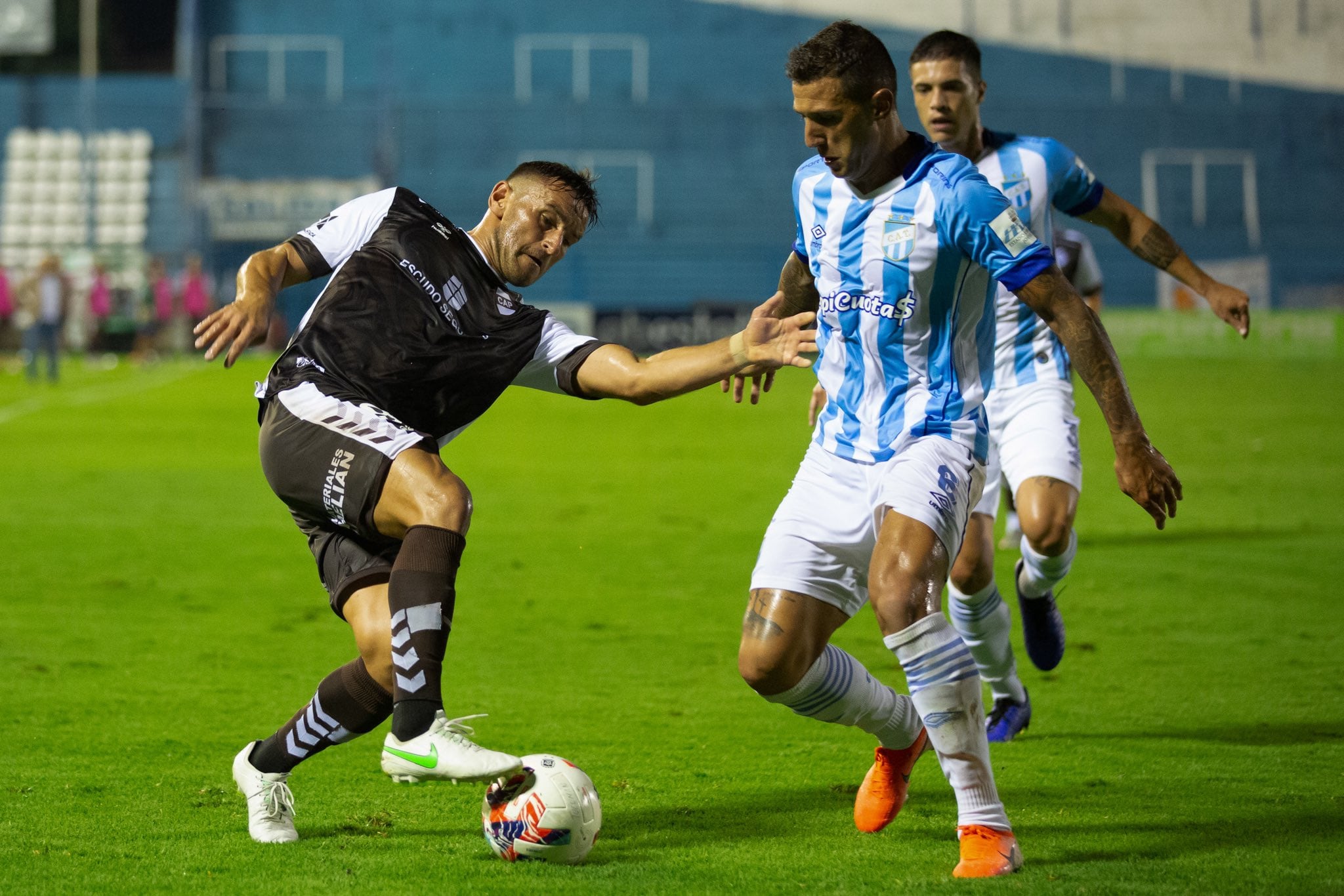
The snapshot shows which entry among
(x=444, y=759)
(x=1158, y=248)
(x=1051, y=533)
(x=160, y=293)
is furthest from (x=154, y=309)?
(x=444, y=759)

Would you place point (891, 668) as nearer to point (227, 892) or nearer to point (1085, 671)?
point (1085, 671)

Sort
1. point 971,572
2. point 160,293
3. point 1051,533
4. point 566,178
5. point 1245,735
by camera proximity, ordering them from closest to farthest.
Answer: point 566,178 < point 971,572 < point 1245,735 < point 1051,533 < point 160,293

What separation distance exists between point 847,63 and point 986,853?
1.94 metres

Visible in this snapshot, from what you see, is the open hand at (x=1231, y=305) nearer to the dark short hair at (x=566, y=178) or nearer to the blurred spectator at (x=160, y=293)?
the dark short hair at (x=566, y=178)

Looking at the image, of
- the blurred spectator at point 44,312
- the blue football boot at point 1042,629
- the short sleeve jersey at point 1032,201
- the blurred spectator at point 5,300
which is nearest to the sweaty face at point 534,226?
the short sleeve jersey at point 1032,201

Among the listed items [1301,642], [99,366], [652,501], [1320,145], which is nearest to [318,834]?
[1301,642]

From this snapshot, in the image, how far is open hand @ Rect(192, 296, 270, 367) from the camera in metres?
3.84

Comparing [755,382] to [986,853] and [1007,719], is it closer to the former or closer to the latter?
[986,853]

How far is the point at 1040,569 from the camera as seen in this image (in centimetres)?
534

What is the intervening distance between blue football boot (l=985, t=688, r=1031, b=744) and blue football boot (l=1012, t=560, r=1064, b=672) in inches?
17.8

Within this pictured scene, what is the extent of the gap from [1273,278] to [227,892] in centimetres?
2965

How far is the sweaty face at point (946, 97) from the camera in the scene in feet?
17.6

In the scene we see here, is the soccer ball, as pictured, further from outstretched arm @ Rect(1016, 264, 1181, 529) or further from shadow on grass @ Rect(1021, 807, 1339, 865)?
outstretched arm @ Rect(1016, 264, 1181, 529)

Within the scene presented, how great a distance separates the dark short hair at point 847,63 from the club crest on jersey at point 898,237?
320 millimetres
